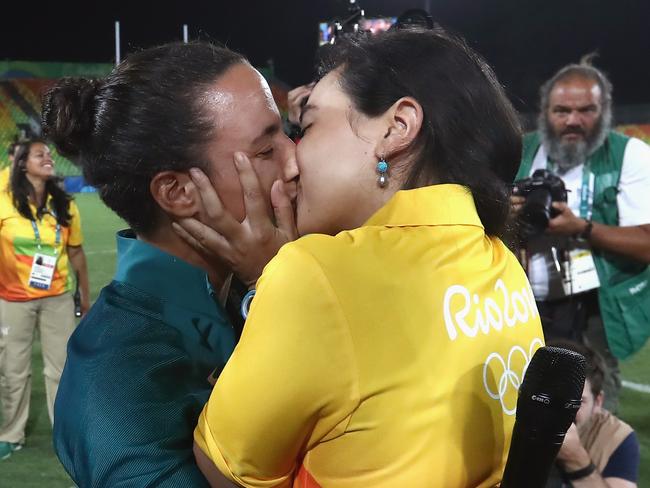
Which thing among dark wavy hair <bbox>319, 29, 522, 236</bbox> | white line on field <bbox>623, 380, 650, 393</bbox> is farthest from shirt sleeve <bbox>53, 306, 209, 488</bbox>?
white line on field <bbox>623, 380, 650, 393</bbox>

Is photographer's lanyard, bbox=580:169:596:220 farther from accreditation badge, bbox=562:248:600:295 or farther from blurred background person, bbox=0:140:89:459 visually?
blurred background person, bbox=0:140:89:459

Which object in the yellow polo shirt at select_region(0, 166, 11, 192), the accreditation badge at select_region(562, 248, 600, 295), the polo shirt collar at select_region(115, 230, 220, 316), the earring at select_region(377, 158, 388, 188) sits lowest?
the yellow polo shirt at select_region(0, 166, 11, 192)

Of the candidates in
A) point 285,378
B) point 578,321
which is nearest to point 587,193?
point 578,321

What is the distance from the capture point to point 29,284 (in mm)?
5242

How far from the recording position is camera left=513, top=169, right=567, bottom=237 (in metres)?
3.70

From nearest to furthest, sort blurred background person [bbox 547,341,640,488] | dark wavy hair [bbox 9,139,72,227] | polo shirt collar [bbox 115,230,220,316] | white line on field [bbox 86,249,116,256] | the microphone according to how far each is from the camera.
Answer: the microphone, polo shirt collar [bbox 115,230,220,316], blurred background person [bbox 547,341,640,488], dark wavy hair [bbox 9,139,72,227], white line on field [bbox 86,249,116,256]

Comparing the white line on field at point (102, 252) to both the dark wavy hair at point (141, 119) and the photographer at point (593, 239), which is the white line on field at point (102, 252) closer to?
the photographer at point (593, 239)

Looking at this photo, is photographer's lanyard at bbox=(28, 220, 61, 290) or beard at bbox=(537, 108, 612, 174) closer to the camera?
beard at bbox=(537, 108, 612, 174)

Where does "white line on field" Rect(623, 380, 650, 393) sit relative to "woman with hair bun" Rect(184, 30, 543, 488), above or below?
below

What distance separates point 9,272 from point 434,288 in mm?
4656

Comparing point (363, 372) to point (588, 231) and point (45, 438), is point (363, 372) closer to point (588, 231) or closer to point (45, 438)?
point (588, 231)

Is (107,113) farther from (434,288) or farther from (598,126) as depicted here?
(598,126)

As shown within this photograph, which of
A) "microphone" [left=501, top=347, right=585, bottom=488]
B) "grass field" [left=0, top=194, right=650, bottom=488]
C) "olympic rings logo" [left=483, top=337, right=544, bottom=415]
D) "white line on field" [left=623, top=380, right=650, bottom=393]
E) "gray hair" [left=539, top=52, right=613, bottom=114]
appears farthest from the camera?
"white line on field" [left=623, top=380, right=650, bottom=393]

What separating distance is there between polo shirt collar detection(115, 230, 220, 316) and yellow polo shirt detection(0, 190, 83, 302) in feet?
13.0
